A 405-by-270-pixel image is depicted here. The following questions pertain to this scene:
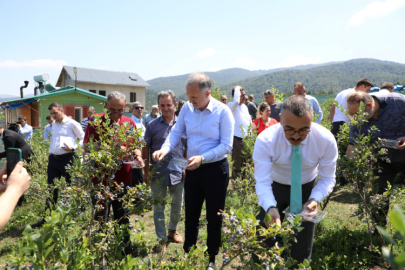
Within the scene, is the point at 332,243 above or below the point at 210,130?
below

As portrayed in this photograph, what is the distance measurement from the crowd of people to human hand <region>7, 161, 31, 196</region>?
12mm

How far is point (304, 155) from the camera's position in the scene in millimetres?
2115

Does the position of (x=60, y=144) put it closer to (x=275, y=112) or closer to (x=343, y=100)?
(x=275, y=112)

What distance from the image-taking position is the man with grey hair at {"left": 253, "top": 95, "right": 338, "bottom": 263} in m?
1.94

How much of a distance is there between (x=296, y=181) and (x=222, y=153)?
908mm

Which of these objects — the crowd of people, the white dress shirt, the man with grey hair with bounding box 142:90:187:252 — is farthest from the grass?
the white dress shirt

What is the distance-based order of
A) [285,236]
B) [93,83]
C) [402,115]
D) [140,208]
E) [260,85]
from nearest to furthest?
[285,236], [140,208], [402,115], [93,83], [260,85]

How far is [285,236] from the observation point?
156 cm

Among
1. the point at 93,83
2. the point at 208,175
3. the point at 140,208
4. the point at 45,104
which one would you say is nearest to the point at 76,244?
the point at 140,208

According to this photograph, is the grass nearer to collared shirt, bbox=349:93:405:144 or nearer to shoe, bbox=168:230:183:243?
shoe, bbox=168:230:183:243

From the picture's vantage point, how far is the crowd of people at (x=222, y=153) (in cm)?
203

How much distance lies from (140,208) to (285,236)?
1351 mm

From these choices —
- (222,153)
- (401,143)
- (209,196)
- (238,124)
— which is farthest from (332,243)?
(238,124)

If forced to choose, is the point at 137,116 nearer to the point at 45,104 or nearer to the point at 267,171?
the point at 267,171
